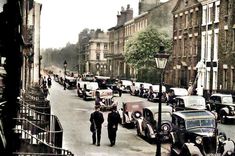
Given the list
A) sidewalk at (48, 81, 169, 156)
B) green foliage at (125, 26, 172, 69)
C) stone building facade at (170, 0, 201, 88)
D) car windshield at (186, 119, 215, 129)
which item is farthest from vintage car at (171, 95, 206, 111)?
green foliage at (125, 26, 172, 69)

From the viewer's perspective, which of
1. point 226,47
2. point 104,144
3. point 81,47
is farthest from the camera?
point 81,47

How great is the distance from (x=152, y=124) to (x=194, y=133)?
4728 millimetres

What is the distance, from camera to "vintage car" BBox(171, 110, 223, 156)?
1305 centimetres

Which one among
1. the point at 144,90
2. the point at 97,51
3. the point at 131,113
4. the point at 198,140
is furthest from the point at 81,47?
the point at 198,140

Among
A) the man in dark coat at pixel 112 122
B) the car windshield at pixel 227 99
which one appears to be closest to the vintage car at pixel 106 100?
the car windshield at pixel 227 99

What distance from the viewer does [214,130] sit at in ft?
46.2

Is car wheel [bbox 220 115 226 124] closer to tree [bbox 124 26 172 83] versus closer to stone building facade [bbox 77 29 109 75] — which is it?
tree [bbox 124 26 172 83]

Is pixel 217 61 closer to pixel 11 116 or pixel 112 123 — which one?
pixel 112 123

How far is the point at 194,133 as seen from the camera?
45.4 feet

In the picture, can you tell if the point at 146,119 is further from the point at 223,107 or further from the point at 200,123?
the point at 223,107

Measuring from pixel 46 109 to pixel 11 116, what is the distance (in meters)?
15.2

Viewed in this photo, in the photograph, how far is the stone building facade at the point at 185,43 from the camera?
46344mm

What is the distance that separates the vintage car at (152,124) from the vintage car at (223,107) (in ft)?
20.6

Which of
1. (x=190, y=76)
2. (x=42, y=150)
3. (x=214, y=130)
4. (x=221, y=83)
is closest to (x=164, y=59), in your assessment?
(x=214, y=130)
